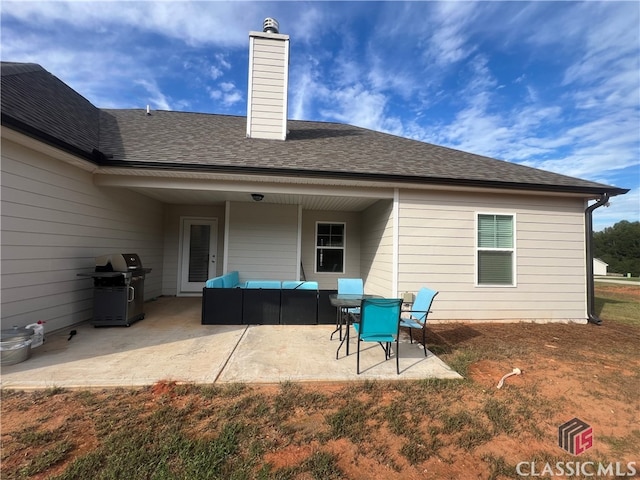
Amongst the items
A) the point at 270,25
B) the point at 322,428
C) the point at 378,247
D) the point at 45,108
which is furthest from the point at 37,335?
the point at 270,25

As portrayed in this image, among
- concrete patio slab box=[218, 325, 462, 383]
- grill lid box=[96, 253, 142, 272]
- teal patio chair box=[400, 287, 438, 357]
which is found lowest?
concrete patio slab box=[218, 325, 462, 383]

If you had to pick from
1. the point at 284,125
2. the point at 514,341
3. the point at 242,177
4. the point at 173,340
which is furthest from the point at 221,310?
the point at 514,341

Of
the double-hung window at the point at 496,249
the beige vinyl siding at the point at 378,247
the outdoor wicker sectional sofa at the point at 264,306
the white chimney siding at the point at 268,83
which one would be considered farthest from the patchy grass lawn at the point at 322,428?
the white chimney siding at the point at 268,83

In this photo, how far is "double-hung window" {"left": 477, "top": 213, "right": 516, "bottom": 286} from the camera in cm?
569

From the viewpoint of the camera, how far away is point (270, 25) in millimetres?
7160

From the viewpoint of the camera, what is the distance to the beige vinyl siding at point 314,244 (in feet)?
27.8

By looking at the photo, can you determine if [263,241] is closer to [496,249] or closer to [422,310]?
[422,310]

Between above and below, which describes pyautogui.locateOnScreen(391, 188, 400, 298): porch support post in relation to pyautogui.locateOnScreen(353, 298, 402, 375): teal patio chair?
above

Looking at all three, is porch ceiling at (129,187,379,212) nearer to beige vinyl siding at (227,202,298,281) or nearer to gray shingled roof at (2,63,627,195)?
beige vinyl siding at (227,202,298,281)

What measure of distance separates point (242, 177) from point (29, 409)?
4011 mm

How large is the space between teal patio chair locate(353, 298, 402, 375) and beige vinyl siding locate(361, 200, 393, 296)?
240 cm

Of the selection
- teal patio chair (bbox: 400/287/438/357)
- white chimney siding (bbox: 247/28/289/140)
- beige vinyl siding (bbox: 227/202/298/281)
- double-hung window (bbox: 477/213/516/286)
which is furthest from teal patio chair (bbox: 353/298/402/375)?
white chimney siding (bbox: 247/28/289/140)

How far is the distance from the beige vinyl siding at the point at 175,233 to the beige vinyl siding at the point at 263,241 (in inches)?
44.8

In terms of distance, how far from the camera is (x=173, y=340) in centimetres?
414
